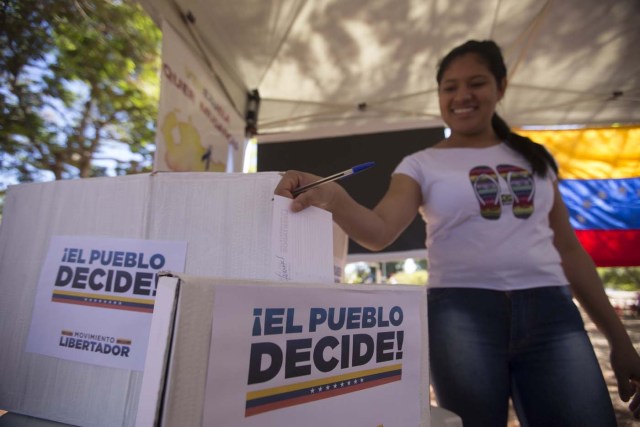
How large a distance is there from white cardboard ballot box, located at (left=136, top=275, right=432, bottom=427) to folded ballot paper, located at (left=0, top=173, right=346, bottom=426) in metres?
0.08

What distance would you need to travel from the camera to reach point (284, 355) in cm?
30

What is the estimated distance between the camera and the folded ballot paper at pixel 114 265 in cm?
41

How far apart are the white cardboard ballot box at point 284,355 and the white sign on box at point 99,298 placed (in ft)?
0.63

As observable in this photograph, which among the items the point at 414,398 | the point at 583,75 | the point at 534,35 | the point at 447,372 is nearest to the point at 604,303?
the point at 447,372

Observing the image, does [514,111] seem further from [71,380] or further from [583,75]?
[71,380]

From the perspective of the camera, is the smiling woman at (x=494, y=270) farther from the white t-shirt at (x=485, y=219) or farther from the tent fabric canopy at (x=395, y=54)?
the tent fabric canopy at (x=395, y=54)

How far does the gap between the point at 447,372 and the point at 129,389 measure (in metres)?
0.58

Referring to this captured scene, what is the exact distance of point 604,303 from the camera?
876 mm

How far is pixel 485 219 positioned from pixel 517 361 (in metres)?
0.30

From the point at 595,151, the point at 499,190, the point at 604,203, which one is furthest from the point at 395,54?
the point at 604,203

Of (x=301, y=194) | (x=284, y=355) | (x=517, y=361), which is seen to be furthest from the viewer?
(x=517, y=361)

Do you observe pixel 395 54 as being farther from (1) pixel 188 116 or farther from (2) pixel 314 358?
(2) pixel 314 358

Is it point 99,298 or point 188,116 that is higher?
point 188,116

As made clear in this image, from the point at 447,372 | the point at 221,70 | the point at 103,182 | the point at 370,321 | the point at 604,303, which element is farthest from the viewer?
the point at 221,70
